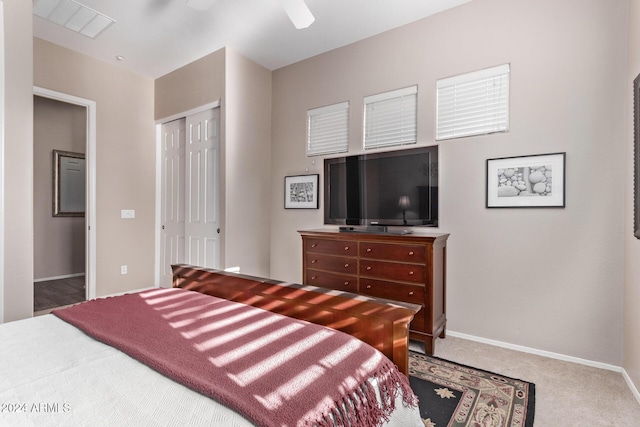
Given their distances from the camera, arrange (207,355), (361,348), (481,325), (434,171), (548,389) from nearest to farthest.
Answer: (207,355) → (361,348) → (548,389) → (481,325) → (434,171)

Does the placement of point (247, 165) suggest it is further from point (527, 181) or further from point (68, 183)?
point (68, 183)

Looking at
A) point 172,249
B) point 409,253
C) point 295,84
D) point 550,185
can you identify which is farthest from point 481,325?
point 172,249

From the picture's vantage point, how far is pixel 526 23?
2541 mm

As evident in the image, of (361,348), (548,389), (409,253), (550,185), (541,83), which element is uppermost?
(541,83)

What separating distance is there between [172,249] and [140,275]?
54cm

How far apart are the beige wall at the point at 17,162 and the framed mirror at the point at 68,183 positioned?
11.0 ft

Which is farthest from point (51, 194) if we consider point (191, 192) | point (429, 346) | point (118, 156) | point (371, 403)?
point (371, 403)

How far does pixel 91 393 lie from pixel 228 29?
3.33m

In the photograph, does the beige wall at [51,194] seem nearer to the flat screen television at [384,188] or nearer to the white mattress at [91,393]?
the flat screen television at [384,188]

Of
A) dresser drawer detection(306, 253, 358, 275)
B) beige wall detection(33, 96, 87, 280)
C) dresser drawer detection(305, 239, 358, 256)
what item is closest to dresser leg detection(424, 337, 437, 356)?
dresser drawer detection(306, 253, 358, 275)

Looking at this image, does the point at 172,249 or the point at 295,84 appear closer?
the point at 295,84

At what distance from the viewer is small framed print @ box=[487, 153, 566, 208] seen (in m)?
2.41

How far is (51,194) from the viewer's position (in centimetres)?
491

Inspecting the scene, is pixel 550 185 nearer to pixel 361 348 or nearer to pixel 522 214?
pixel 522 214
